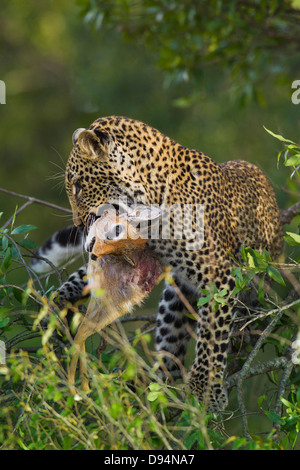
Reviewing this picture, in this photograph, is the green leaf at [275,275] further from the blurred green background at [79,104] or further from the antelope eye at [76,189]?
the blurred green background at [79,104]

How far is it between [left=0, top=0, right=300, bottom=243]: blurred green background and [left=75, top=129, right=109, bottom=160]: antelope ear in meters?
4.12

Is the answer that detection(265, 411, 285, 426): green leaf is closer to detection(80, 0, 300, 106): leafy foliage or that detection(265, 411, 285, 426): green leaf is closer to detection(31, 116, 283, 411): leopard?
detection(31, 116, 283, 411): leopard

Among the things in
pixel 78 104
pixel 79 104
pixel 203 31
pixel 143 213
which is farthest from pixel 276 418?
pixel 78 104

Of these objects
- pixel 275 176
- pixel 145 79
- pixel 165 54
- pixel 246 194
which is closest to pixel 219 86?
pixel 145 79

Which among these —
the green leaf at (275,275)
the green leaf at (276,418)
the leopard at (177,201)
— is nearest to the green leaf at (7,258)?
the leopard at (177,201)

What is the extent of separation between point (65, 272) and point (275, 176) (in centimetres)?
532

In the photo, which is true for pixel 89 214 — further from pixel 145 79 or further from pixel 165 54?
pixel 145 79

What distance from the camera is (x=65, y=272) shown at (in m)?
6.36

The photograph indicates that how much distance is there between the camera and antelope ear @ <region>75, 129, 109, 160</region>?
548 cm

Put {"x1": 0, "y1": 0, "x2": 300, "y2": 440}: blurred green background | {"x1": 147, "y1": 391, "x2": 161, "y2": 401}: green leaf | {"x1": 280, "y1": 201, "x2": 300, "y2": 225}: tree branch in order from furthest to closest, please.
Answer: {"x1": 0, "y1": 0, "x2": 300, "y2": 440}: blurred green background, {"x1": 280, "y1": 201, "x2": 300, "y2": 225}: tree branch, {"x1": 147, "y1": 391, "x2": 161, "y2": 401}: green leaf

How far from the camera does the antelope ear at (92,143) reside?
5.48m

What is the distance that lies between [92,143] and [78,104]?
65.4 ft

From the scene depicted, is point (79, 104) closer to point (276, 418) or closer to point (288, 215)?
point (288, 215)

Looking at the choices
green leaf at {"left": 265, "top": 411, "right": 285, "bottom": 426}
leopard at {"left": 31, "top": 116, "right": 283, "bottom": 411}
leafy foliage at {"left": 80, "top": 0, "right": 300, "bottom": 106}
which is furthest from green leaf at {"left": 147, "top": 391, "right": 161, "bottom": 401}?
leafy foliage at {"left": 80, "top": 0, "right": 300, "bottom": 106}
